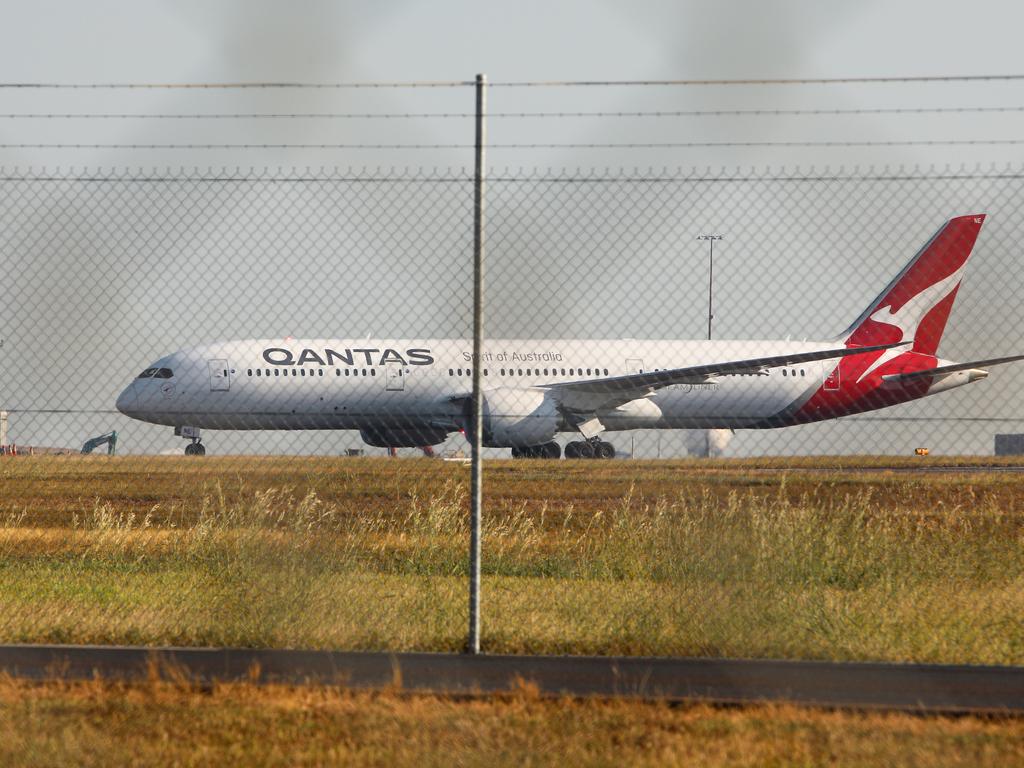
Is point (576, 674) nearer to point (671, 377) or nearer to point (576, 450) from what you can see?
point (671, 377)

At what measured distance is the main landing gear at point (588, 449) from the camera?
39.8m

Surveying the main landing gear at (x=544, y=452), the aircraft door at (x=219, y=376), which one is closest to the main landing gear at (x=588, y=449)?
the main landing gear at (x=544, y=452)

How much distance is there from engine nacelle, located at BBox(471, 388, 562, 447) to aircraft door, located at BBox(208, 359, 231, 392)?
7167 millimetres

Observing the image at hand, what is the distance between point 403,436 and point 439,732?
106 feet

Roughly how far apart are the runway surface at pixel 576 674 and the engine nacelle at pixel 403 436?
2698 centimetres

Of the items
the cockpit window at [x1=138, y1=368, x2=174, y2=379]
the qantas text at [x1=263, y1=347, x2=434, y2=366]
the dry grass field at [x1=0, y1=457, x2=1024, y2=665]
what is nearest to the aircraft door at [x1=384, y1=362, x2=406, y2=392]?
the qantas text at [x1=263, y1=347, x2=434, y2=366]

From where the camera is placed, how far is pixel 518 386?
129 ft

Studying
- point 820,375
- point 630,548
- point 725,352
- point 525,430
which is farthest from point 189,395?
point 630,548

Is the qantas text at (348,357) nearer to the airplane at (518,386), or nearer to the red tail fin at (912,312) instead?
the airplane at (518,386)

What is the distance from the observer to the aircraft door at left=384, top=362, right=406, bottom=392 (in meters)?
37.1

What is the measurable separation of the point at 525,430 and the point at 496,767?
99.9 feet

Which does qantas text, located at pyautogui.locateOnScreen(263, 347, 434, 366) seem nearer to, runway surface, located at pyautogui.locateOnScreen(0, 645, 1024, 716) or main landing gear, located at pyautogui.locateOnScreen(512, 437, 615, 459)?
main landing gear, located at pyautogui.locateOnScreen(512, 437, 615, 459)

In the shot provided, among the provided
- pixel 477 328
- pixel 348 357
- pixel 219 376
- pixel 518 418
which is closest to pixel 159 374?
pixel 219 376

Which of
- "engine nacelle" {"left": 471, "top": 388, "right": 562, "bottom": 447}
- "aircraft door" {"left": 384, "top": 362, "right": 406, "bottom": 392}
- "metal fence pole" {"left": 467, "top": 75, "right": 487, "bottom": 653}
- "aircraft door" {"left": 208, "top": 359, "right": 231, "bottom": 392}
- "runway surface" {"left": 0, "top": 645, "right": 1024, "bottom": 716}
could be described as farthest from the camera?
"aircraft door" {"left": 384, "top": 362, "right": 406, "bottom": 392}
